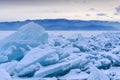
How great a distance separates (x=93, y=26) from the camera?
6.46m

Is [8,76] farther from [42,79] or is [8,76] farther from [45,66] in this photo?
[45,66]

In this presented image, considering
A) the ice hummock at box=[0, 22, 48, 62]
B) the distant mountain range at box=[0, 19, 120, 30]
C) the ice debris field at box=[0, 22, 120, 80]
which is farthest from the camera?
the distant mountain range at box=[0, 19, 120, 30]

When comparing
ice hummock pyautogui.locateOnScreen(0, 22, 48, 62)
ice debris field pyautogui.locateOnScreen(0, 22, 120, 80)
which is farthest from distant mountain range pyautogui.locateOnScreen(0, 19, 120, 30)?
ice hummock pyautogui.locateOnScreen(0, 22, 48, 62)

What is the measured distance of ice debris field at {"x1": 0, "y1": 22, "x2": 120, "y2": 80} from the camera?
5.02 m

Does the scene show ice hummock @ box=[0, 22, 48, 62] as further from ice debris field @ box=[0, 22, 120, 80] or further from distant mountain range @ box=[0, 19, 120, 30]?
distant mountain range @ box=[0, 19, 120, 30]

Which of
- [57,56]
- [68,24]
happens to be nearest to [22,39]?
[57,56]

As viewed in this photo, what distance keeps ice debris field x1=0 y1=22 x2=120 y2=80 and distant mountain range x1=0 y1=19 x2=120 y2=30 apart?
21cm

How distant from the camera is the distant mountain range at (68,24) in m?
6.25

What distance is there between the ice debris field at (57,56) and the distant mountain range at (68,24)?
0.21m

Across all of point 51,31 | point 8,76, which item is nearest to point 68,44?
point 51,31

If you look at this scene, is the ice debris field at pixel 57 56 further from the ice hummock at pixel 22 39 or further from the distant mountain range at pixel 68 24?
the distant mountain range at pixel 68 24

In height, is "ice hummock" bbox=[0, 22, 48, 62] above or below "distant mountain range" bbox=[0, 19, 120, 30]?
below

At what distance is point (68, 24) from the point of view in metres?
6.35

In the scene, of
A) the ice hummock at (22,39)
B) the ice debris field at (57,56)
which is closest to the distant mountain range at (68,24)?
the ice debris field at (57,56)
